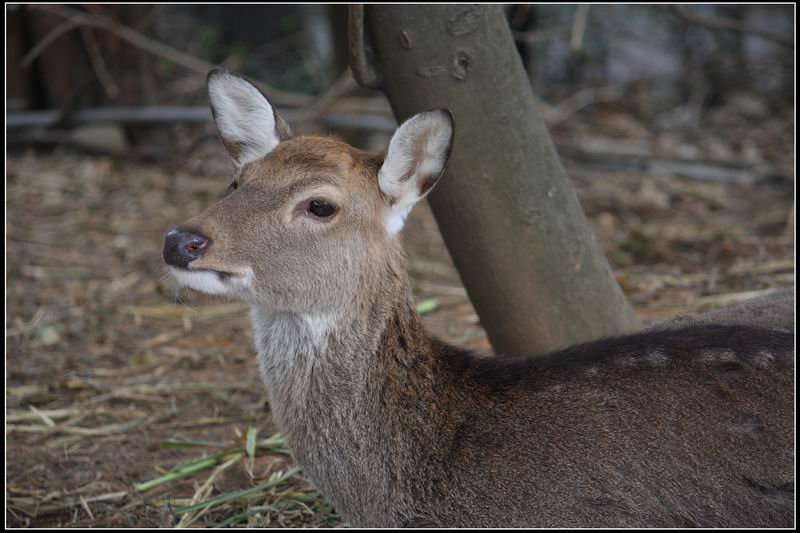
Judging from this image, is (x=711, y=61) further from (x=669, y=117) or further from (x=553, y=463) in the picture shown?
(x=553, y=463)

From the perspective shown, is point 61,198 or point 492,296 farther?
point 61,198

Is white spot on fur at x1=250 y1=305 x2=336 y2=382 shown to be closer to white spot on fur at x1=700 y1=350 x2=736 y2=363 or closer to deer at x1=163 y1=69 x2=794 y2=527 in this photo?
deer at x1=163 y1=69 x2=794 y2=527

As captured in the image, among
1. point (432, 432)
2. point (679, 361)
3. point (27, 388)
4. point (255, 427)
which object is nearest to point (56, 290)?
point (27, 388)

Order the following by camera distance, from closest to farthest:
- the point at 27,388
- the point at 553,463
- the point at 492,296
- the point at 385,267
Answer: the point at 553,463, the point at 385,267, the point at 492,296, the point at 27,388

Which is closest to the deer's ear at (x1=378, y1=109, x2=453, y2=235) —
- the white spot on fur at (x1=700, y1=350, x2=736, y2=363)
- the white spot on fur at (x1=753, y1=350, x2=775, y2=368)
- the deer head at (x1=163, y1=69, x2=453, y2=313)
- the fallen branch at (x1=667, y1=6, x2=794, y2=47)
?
the deer head at (x1=163, y1=69, x2=453, y2=313)

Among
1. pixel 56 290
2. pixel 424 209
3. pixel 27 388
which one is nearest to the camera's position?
pixel 27 388

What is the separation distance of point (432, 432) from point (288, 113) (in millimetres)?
7132

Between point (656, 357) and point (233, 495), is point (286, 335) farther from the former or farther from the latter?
point (656, 357)

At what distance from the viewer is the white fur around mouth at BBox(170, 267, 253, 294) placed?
3.53m

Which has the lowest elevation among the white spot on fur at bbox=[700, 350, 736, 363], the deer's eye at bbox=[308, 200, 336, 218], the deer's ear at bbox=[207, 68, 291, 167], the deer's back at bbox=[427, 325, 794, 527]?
the deer's back at bbox=[427, 325, 794, 527]

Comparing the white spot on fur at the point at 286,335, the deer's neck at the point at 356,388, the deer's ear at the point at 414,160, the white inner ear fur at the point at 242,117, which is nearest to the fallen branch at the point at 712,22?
the deer's ear at the point at 414,160

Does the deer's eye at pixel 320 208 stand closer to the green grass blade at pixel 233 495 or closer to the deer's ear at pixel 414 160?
the deer's ear at pixel 414 160

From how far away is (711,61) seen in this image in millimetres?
12203

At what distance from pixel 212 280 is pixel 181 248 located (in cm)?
16
